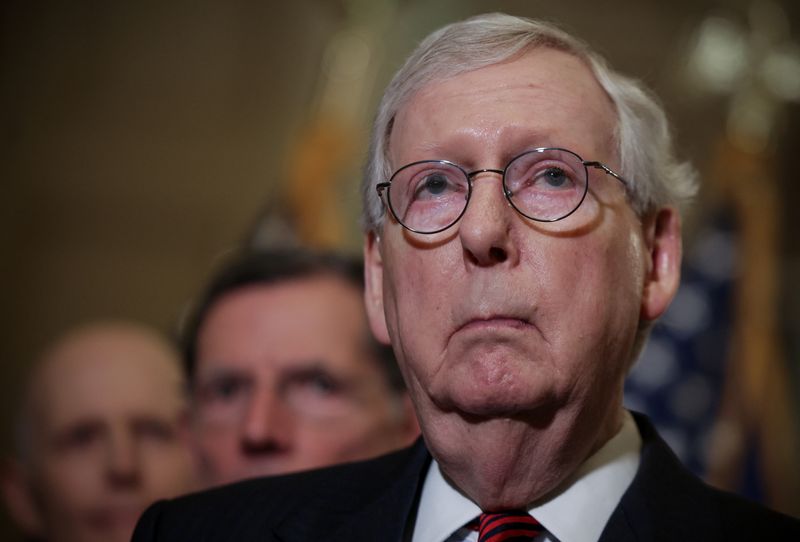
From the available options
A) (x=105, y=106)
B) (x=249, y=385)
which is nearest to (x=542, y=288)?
(x=249, y=385)

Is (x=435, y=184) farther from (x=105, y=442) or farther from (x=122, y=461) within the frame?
(x=105, y=442)

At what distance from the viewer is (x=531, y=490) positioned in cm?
178

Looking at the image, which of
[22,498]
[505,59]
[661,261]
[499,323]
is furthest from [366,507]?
[22,498]

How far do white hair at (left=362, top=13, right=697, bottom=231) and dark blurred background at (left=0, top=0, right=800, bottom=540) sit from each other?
4262 millimetres

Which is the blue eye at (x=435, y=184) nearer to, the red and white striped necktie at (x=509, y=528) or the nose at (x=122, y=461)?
the red and white striped necktie at (x=509, y=528)

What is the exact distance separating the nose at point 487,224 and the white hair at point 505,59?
0.27 m

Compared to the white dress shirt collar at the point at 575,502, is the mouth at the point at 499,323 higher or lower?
higher

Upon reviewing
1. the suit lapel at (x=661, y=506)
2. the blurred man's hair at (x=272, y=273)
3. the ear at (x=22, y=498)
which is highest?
the suit lapel at (x=661, y=506)

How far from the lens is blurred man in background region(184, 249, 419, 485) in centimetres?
291

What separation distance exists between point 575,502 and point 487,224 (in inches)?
21.9

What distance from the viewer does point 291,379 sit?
3.01 metres

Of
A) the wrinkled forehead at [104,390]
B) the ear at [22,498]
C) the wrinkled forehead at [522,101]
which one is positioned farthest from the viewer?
the ear at [22,498]

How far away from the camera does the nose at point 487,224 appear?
1.71 m

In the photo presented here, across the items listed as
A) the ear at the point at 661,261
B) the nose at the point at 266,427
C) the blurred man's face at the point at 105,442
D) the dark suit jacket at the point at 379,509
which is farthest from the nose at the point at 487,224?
the blurred man's face at the point at 105,442
